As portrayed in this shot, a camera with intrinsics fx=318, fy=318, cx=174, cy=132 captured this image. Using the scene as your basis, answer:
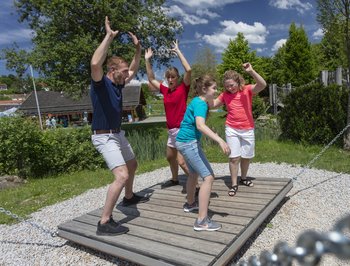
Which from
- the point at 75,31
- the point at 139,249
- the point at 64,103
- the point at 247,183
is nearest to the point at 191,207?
the point at 139,249

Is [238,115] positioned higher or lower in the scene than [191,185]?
higher

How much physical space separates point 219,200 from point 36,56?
48.6 feet

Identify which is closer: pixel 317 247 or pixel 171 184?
pixel 317 247

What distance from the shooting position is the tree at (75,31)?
605 inches

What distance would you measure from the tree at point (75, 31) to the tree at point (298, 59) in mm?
18507

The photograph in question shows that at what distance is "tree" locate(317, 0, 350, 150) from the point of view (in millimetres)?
7953

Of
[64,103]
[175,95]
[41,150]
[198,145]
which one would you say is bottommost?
[41,150]

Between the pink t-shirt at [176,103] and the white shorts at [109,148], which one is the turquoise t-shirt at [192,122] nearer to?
the white shorts at [109,148]

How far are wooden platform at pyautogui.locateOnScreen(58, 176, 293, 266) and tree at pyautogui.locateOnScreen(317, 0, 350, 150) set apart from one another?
16.8ft

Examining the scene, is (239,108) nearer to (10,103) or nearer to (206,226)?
(206,226)

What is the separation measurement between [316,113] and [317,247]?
9218mm

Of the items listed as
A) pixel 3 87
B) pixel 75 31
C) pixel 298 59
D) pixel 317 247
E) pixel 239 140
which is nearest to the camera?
pixel 317 247

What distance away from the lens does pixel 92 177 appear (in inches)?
305

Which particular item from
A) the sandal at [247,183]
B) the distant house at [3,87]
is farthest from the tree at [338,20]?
the distant house at [3,87]
